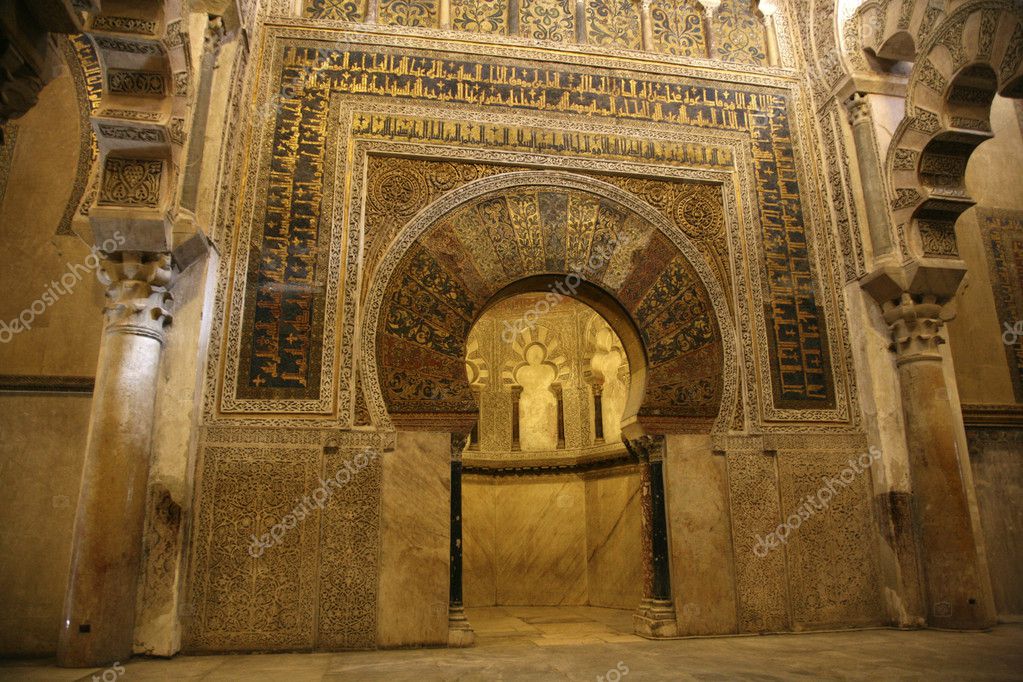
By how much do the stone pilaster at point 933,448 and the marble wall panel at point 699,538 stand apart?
1469mm

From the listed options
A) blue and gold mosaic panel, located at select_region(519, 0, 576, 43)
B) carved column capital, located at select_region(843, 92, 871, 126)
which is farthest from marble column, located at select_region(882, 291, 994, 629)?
blue and gold mosaic panel, located at select_region(519, 0, 576, 43)

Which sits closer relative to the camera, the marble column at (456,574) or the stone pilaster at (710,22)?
the marble column at (456,574)

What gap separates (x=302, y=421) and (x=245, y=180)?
193 centimetres

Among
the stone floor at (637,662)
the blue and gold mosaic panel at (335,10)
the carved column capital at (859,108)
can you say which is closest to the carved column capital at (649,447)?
the stone floor at (637,662)

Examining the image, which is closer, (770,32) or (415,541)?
(415,541)

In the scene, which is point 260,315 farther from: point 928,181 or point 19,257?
point 928,181

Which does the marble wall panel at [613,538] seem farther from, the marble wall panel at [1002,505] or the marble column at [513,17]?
the marble column at [513,17]

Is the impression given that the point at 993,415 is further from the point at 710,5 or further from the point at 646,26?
the point at 646,26

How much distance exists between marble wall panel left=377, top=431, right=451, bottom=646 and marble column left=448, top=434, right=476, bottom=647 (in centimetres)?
5

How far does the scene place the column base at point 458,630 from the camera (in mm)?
4969

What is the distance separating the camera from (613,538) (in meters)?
7.73

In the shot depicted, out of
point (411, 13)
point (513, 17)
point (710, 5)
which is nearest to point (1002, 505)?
point (710, 5)

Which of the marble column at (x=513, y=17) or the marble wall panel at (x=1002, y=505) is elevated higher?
the marble column at (x=513, y=17)

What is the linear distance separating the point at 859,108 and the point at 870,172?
0.62 metres
